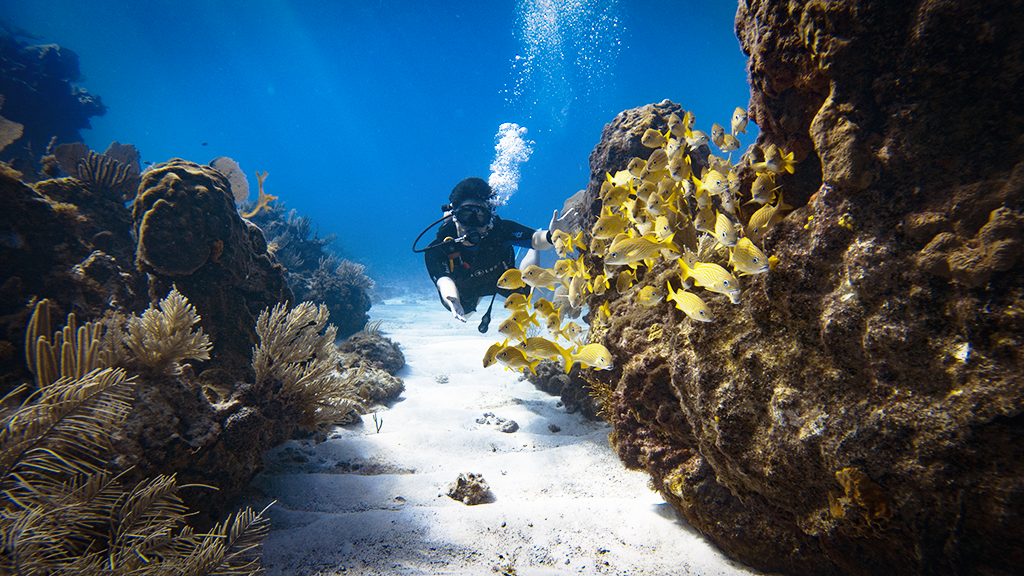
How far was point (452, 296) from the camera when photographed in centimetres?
521

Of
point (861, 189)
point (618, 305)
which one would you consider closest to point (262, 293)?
point (618, 305)

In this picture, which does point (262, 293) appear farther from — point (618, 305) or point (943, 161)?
point (943, 161)

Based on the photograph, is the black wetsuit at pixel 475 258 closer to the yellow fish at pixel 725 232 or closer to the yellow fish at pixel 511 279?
the yellow fish at pixel 511 279

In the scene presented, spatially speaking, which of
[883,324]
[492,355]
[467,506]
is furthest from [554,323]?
[883,324]

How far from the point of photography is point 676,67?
47750mm

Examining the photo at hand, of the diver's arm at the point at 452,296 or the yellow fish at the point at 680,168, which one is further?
the diver's arm at the point at 452,296

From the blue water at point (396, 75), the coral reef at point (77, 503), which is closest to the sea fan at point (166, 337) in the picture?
the coral reef at point (77, 503)

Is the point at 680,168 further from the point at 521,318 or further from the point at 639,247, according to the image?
the point at 521,318

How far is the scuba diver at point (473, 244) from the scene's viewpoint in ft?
21.7

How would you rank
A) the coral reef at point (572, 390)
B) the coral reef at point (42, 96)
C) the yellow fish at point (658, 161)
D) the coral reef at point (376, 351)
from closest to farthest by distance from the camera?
the yellow fish at point (658, 161)
the coral reef at point (572, 390)
the coral reef at point (376, 351)
the coral reef at point (42, 96)

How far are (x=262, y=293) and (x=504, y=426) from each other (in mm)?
3766

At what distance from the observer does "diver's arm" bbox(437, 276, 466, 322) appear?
4.98 metres

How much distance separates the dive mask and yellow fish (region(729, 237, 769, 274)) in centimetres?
529

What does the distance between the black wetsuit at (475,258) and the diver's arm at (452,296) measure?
38.8 inches
